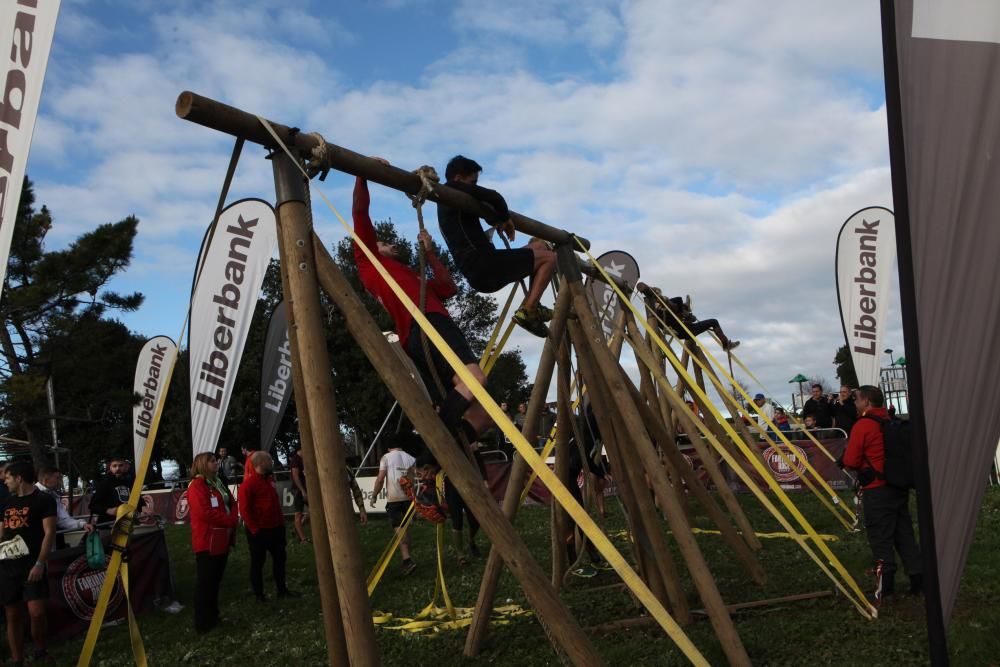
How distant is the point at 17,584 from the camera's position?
6656 millimetres

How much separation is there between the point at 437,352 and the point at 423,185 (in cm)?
97

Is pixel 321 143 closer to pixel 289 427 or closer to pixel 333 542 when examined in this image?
pixel 333 542

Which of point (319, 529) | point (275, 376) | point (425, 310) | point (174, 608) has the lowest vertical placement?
point (174, 608)

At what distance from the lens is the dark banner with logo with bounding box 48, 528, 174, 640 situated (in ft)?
25.3

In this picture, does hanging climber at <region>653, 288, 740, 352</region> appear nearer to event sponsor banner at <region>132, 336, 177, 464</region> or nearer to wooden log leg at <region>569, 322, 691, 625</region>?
wooden log leg at <region>569, 322, 691, 625</region>

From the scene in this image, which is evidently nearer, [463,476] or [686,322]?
[463,476]

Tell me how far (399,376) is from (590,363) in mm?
2127

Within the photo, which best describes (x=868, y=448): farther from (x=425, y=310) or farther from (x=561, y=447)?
(x=425, y=310)

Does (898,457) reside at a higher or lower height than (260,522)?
higher

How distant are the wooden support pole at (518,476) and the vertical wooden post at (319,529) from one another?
65.2 inches

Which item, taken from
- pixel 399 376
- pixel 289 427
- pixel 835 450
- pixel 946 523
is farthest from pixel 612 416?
pixel 289 427

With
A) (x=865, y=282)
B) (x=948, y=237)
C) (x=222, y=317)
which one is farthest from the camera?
(x=865, y=282)

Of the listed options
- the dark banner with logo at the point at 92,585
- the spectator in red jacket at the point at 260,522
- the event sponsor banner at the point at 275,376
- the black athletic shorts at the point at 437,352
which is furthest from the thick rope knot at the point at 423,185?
the event sponsor banner at the point at 275,376

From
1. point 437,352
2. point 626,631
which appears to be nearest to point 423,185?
point 437,352
